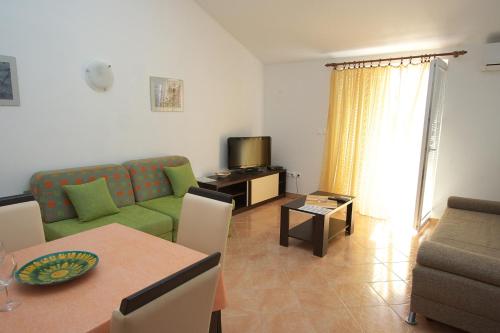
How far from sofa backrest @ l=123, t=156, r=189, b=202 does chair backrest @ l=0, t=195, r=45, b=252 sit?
A: 1.62 m

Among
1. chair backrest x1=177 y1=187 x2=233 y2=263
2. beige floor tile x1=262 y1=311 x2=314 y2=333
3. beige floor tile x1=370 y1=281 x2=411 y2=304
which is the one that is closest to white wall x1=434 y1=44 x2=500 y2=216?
beige floor tile x1=370 y1=281 x2=411 y2=304

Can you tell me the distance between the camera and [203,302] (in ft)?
Result: 3.51

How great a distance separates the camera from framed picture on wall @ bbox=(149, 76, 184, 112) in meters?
3.79

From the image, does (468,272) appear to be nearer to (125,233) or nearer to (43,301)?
(125,233)

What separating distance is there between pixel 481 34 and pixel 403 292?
9.52 feet

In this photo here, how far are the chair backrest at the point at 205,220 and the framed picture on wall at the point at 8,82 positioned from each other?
1887 millimetres

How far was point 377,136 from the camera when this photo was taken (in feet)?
14.2

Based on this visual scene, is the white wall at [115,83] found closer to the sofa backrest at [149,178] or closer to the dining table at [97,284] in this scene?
the sofa backrest at [149,178]

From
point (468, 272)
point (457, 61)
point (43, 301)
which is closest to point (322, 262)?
point (468, 272)

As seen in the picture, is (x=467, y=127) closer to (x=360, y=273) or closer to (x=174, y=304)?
(x=360, y=273)

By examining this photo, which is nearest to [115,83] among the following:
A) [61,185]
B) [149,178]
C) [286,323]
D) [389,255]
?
[149,178]

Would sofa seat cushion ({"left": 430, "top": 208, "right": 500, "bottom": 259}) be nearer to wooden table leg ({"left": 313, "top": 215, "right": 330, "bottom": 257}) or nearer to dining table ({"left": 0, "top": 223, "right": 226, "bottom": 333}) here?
wooden table leg ({"left": 313, "top": 215, "right": 330, "bottom": 257})

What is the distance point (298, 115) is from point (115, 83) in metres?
2.83

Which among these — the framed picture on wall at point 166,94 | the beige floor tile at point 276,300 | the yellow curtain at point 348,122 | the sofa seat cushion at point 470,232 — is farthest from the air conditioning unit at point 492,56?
the framed picture on wall at point 166,94
